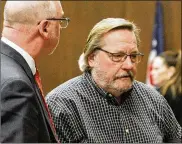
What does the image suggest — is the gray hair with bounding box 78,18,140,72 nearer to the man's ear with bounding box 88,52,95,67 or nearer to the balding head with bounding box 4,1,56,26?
the man's ear with bounding box 88,52,95,67

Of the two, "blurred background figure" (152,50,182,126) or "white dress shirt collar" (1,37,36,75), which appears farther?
"blurred background figure" (152,50,182,126)

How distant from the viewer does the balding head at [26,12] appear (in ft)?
4.22

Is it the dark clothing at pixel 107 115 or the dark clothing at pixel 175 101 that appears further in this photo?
the dark clothing at pixel 175 101

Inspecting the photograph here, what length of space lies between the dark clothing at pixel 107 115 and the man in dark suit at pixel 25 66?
0.28 metres

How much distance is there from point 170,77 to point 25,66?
4.57 feet

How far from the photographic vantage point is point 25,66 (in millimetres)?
1256

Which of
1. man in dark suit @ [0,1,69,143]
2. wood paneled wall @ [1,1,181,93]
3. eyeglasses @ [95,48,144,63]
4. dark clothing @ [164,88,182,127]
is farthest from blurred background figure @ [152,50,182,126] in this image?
man in dark suit @ [0,1,69,143]

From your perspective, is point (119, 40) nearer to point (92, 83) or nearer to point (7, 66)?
point (92, 83)

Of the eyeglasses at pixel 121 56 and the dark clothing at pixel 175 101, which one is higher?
the eyeglasses at pixel 121 56

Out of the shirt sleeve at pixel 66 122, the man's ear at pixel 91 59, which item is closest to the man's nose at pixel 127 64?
the man's ear at pixel 91 59

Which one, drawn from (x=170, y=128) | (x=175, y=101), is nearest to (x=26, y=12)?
(x=170, y=128)

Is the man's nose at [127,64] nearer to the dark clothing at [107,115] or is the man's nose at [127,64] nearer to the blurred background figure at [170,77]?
the dark clothing at [107,115]

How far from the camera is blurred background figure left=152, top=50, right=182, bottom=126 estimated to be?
239 cm

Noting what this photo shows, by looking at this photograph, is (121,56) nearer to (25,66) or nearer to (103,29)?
(103,29)
